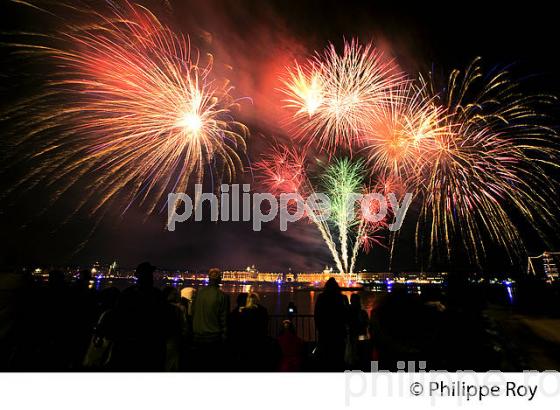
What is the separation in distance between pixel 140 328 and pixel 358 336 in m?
4.71

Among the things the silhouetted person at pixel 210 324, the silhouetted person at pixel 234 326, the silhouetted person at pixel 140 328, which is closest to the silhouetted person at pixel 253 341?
the silhouetted person at pixel 234 326

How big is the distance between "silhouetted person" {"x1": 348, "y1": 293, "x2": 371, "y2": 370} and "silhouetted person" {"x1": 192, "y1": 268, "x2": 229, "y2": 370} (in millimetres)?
2419

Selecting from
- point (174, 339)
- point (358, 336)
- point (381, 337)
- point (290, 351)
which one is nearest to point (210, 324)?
point (174, 339)

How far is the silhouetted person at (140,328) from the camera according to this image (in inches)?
157

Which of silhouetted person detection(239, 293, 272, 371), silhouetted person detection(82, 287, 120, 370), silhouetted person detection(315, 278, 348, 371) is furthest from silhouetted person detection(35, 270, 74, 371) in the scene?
silhouetted person detection(315, 278, 348, 371)

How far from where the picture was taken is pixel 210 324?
17.3 feet

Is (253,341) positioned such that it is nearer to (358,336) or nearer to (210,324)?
(210,324)

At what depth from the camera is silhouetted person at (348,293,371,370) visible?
6.55 metres

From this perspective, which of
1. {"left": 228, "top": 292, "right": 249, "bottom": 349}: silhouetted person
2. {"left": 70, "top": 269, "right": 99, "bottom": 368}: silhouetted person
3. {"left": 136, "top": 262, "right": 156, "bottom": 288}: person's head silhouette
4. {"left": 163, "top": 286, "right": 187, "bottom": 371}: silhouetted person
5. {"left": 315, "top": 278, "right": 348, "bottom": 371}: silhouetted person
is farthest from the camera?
{"left": 70, "top": 269, "right": 99, "bottom": 368}: silhouetted person

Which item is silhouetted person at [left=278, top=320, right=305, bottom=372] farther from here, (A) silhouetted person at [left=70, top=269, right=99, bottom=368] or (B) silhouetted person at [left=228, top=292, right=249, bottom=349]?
(A) silhouetted person at [left=70, top=269, right=99, bottom=368]
